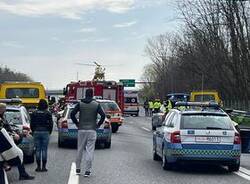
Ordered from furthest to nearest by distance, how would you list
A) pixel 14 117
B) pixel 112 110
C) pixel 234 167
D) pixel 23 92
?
pixel 112 110 < pixel 23 92 < pixel 14 117 < pixel 234 167

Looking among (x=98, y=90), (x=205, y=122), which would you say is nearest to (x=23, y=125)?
(x=205, y=122)

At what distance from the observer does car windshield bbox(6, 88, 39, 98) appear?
28062 mm

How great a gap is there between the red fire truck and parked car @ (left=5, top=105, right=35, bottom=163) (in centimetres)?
2006

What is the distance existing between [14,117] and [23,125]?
0.52m

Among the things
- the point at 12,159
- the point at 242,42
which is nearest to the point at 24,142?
the point at 12,159

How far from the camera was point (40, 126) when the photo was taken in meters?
15.1

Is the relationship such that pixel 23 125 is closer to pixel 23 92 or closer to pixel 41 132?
pixel 41 132

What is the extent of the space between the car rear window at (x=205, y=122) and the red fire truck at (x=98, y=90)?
2202 centimetres

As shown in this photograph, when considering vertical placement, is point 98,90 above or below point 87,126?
above

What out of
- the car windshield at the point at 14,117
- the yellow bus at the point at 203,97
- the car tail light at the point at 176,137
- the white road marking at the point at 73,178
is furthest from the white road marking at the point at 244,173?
the yellow bus at the point at 203,97

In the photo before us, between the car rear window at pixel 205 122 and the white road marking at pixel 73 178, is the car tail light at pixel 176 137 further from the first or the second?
the white road marking at pixel 73 178

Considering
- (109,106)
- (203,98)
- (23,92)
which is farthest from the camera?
(203,98)

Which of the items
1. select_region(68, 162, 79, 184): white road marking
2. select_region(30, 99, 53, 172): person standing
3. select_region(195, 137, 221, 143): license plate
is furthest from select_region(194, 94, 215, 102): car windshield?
select_region(68, 162, 79, 184): white road marking

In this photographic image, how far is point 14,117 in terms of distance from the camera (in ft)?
54.5
